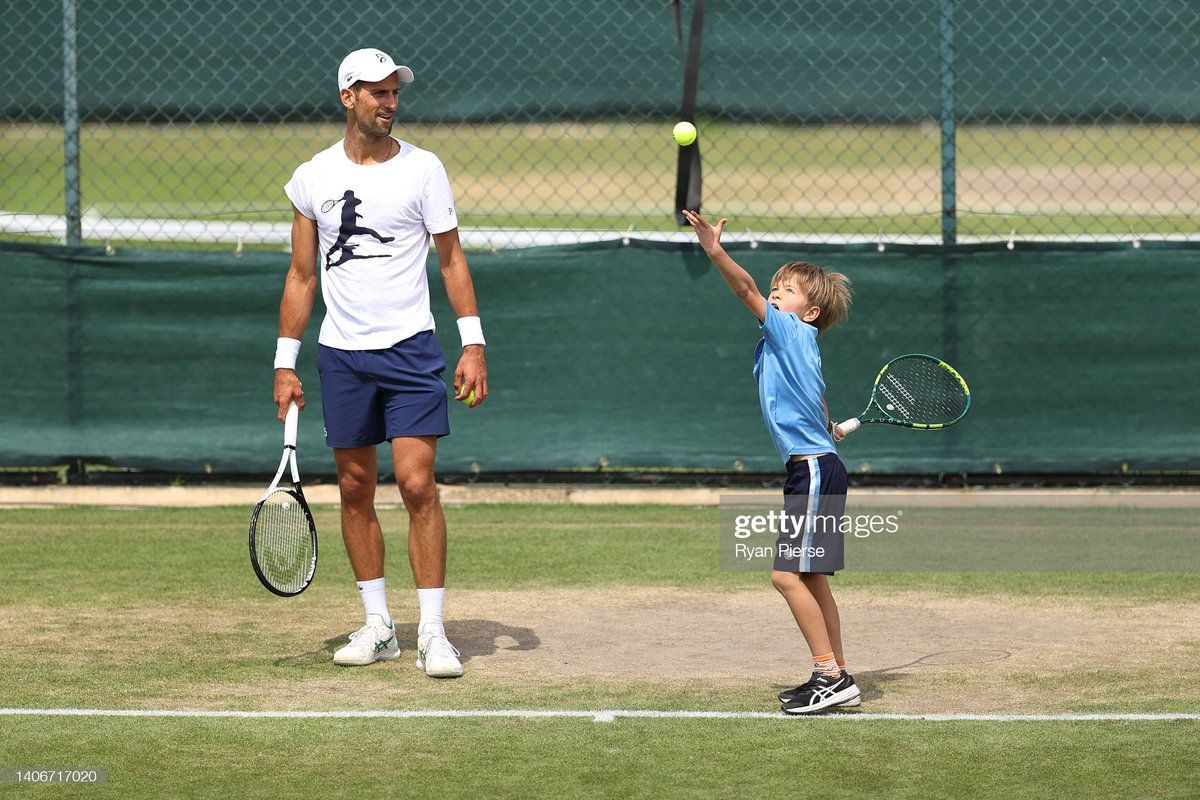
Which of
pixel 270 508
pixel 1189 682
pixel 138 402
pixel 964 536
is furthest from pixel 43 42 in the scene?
pixel 1189 682

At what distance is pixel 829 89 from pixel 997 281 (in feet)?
4.44

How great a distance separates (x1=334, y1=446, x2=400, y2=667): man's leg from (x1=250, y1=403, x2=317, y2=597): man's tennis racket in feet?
0.58

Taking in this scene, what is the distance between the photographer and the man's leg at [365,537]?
18.8ft

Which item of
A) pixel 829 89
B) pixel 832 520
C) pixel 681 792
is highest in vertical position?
pixel 829 89

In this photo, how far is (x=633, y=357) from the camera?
29.5 feet

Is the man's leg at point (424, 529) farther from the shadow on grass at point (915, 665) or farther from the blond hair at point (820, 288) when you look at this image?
the blond hair at point (820, 288)

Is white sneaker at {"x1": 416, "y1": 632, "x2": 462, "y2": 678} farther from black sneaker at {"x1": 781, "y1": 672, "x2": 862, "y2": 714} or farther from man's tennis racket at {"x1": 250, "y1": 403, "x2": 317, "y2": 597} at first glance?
black sneaker at {"x1": 781, "y1": 672, "x2": 862, "y2": 714}

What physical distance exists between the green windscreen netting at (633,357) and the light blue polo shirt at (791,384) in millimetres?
3701

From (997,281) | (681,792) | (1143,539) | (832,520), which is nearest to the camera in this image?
(681,792)

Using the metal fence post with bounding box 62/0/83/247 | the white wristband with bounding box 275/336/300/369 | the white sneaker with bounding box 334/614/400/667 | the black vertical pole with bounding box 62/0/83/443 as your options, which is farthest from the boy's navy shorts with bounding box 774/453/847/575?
the metal fence post with bounding box 62/0/83/247

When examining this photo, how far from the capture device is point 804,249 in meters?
8.97

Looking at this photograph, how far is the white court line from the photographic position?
15.9 feet

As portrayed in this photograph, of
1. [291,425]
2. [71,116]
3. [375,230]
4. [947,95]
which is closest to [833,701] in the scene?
[291,425]

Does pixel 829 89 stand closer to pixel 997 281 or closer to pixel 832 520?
pixel 997 281
